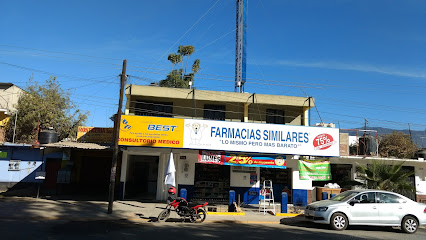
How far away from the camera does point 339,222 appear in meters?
11.4

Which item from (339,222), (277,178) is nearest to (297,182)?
(277,178)

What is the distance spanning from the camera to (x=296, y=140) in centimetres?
1692

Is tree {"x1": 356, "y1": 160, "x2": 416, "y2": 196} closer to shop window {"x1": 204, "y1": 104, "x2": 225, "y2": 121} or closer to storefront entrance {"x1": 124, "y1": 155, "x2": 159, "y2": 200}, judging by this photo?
shop window {"x1": 204, "y1": 104, "x2": 225, "y2": 121}

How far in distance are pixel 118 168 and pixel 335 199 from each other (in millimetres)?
13582

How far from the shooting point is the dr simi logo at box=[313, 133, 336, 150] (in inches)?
671

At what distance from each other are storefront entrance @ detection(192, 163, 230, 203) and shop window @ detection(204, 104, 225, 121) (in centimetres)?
350

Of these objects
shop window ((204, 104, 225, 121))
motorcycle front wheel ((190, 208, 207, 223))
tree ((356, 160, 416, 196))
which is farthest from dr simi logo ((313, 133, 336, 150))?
motorcycle front wheel ((190, 208, 207, 223))

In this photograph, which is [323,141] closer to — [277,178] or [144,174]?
[277,178]

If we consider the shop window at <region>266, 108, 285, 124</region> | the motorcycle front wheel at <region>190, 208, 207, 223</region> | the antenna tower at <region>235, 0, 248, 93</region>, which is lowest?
the motorcycle front wheel at <region>190, 208, 207, 223</region>

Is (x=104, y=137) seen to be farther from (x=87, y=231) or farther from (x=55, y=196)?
(x=87, y=231)

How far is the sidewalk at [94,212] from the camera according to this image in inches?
499

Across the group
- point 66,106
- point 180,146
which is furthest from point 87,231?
point 66,106

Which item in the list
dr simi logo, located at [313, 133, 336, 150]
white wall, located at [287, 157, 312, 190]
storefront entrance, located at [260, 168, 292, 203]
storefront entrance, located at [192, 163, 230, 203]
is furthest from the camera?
storefront entrance, located at [260, 168, 292, 203]

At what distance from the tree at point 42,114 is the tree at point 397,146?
2870cm
